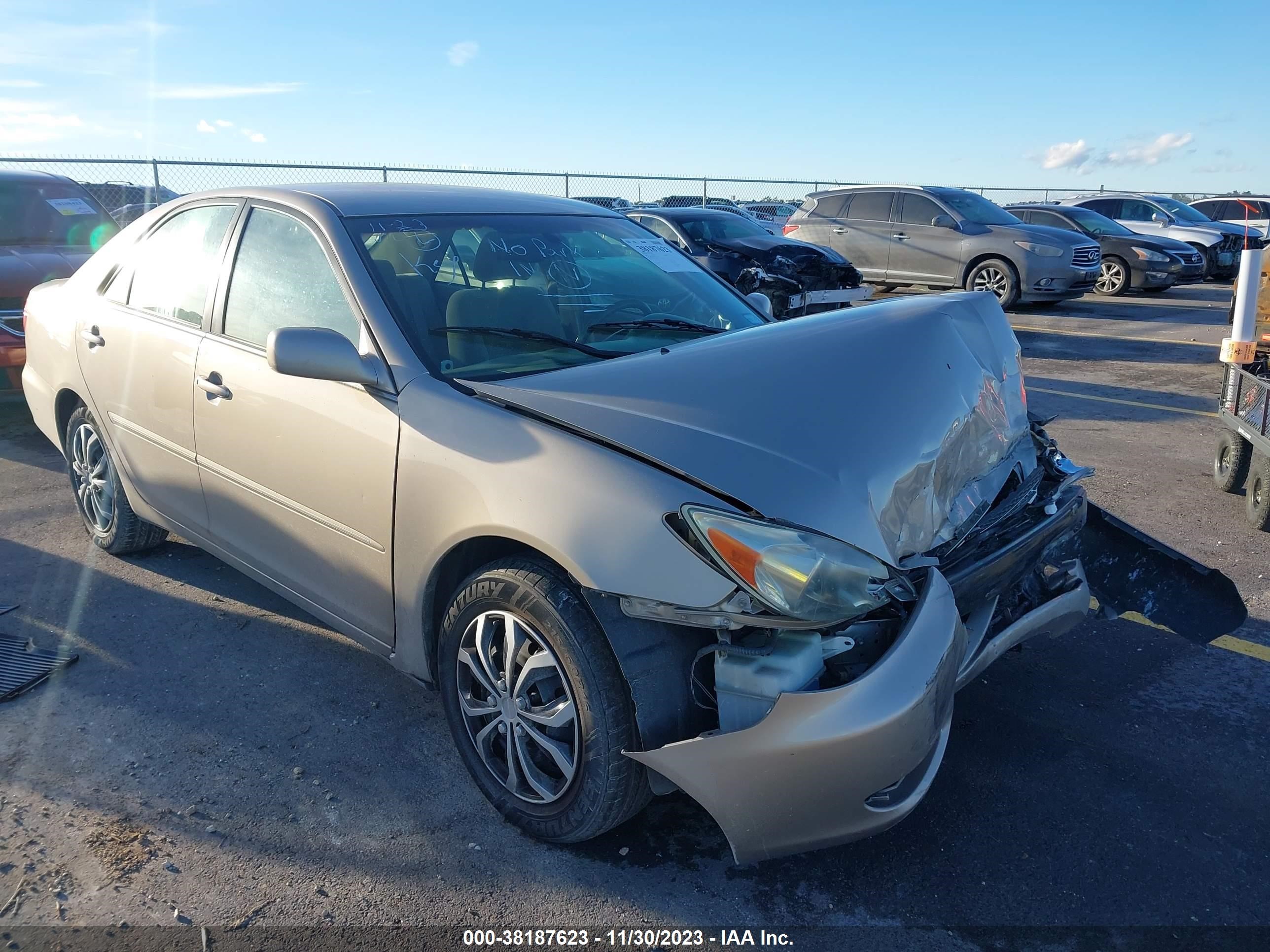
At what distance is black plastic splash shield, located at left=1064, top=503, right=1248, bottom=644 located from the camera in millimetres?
3143

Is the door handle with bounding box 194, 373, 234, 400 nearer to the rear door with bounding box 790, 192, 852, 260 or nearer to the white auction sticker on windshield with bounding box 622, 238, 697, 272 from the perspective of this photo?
the white auction sticker on windshield with bounding box 622, 238, 697, 272

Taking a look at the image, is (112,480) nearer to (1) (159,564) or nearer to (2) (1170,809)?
(1) (159,564)

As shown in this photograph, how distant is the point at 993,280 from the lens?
1435 cm

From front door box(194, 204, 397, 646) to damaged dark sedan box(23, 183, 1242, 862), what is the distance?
0.01m

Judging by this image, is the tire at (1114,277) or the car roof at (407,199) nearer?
the car roof at (407,199)

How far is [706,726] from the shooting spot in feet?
7.77

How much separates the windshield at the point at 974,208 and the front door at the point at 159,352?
12.8 metres

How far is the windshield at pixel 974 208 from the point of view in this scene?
47.7 feet

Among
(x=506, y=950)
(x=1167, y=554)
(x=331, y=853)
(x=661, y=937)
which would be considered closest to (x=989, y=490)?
(x=1167, y=554)

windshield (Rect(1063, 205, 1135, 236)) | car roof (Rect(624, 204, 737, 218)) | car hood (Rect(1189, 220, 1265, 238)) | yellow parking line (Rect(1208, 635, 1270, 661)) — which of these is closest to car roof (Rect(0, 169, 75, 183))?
car roof (Rect(624, 204, 737, 218))

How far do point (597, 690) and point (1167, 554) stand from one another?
82.5 inches

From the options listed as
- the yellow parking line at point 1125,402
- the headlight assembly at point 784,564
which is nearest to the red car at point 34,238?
the headlight assembly at point 784,564

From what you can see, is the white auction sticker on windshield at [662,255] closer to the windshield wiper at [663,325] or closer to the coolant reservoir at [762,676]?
the windshield wiper at [663,325]

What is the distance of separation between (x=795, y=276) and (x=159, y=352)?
28.8 ft
